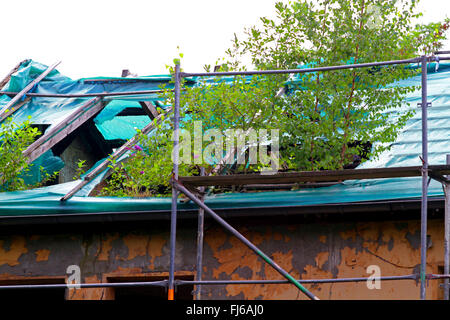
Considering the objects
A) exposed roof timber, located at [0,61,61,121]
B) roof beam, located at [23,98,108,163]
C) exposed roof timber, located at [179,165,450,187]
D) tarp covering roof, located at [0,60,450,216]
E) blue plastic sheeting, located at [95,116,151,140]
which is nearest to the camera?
exposed roof timber, located at [179,165,450,187]

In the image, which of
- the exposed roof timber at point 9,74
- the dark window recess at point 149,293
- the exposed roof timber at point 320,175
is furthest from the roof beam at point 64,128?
the exposed roof timber at point 320,175

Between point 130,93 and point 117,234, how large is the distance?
10.4 feet

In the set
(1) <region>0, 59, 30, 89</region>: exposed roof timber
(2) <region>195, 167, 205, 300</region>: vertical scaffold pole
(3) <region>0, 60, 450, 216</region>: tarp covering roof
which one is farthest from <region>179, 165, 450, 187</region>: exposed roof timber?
(1) <region>0, 59, 30, 89</region>: exposed roof timber

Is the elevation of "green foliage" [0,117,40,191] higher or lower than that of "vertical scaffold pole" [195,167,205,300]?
higher

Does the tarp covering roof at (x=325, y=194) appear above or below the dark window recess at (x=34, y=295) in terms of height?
above

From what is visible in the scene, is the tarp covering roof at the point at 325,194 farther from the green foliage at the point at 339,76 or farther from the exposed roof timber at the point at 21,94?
the exposed roof timber at the point at 21,94

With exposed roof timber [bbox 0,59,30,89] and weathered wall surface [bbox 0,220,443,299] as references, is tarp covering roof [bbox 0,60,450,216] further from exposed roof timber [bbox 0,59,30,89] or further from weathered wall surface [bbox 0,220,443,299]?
exposed roof timber [bbox 0,59,30,89]

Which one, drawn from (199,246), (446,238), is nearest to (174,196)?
(199,246)

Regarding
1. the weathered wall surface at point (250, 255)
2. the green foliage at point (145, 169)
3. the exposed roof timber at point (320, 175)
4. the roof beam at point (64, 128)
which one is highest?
the roof beam at point (64, 128)

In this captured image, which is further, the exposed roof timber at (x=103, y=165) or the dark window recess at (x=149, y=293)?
the dark window recess at (x=149, y=293)

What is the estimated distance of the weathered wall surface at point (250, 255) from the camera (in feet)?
24.6

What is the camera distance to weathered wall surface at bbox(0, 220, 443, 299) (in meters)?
7.50

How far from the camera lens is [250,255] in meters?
7.88
